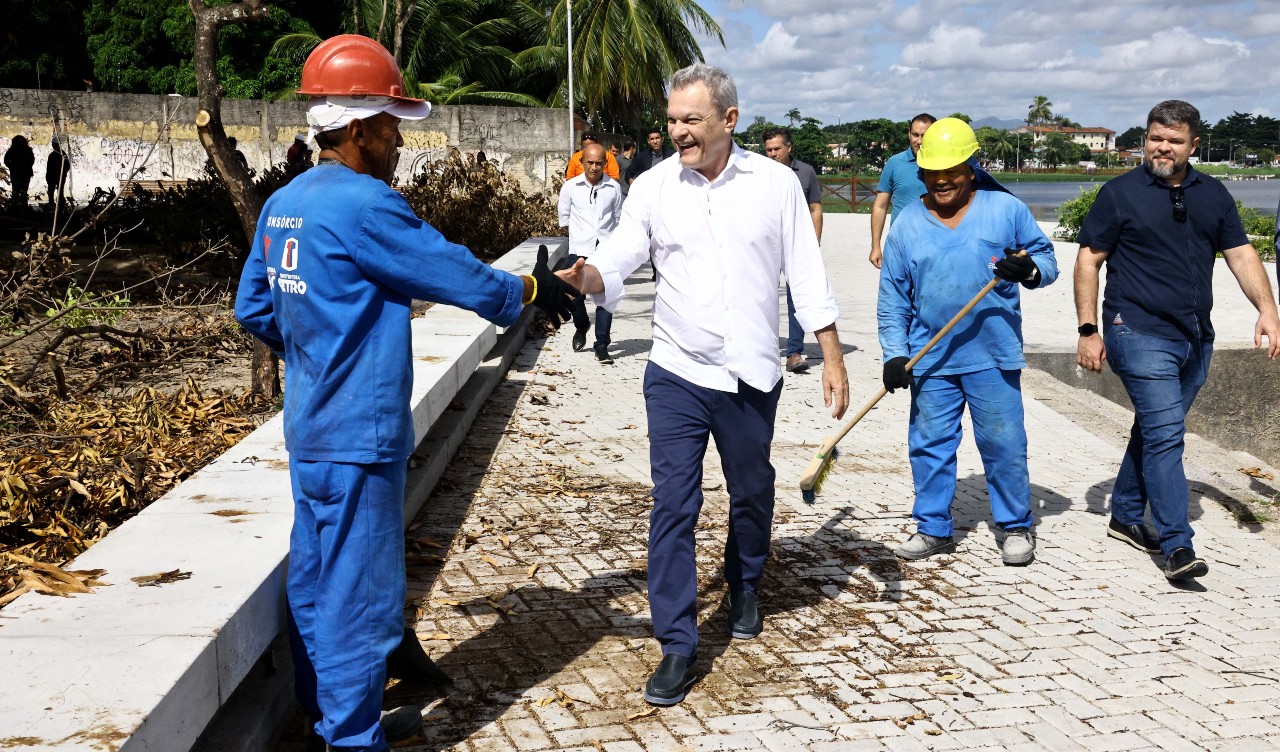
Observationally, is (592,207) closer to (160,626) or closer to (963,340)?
(963,340)

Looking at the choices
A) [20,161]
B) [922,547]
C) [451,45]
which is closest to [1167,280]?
[922,547]

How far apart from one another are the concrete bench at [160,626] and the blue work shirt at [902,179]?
20.1 ft

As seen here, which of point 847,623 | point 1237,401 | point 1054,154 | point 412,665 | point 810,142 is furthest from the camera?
point 1054,154


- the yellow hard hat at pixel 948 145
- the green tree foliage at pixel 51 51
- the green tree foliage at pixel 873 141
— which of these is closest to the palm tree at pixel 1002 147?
the green tree foliage at pixel 873 141

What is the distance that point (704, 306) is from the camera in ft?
14.3

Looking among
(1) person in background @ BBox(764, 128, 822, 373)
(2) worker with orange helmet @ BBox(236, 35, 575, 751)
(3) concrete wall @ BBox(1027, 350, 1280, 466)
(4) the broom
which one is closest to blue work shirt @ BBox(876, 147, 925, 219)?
(1) person in background @ BBox(764, 128, 822, 373)

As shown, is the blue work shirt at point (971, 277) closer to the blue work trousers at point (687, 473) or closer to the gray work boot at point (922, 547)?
the gray work boot at point (922, 547)

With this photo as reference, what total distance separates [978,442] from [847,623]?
4.41ft

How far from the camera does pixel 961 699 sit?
4.18 m

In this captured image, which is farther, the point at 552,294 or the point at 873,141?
the point at 873,141

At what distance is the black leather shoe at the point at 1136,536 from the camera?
5.86 m

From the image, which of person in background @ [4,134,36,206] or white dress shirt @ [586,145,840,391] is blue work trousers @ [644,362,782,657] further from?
person in background @ [4,134,36,206]

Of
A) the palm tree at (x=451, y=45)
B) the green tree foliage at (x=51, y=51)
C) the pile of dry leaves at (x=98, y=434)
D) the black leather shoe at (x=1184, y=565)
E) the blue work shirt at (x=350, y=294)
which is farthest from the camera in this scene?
the green tree foliage at (x=51, y=51)

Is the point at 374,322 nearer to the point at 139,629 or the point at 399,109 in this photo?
the point at 399,109
